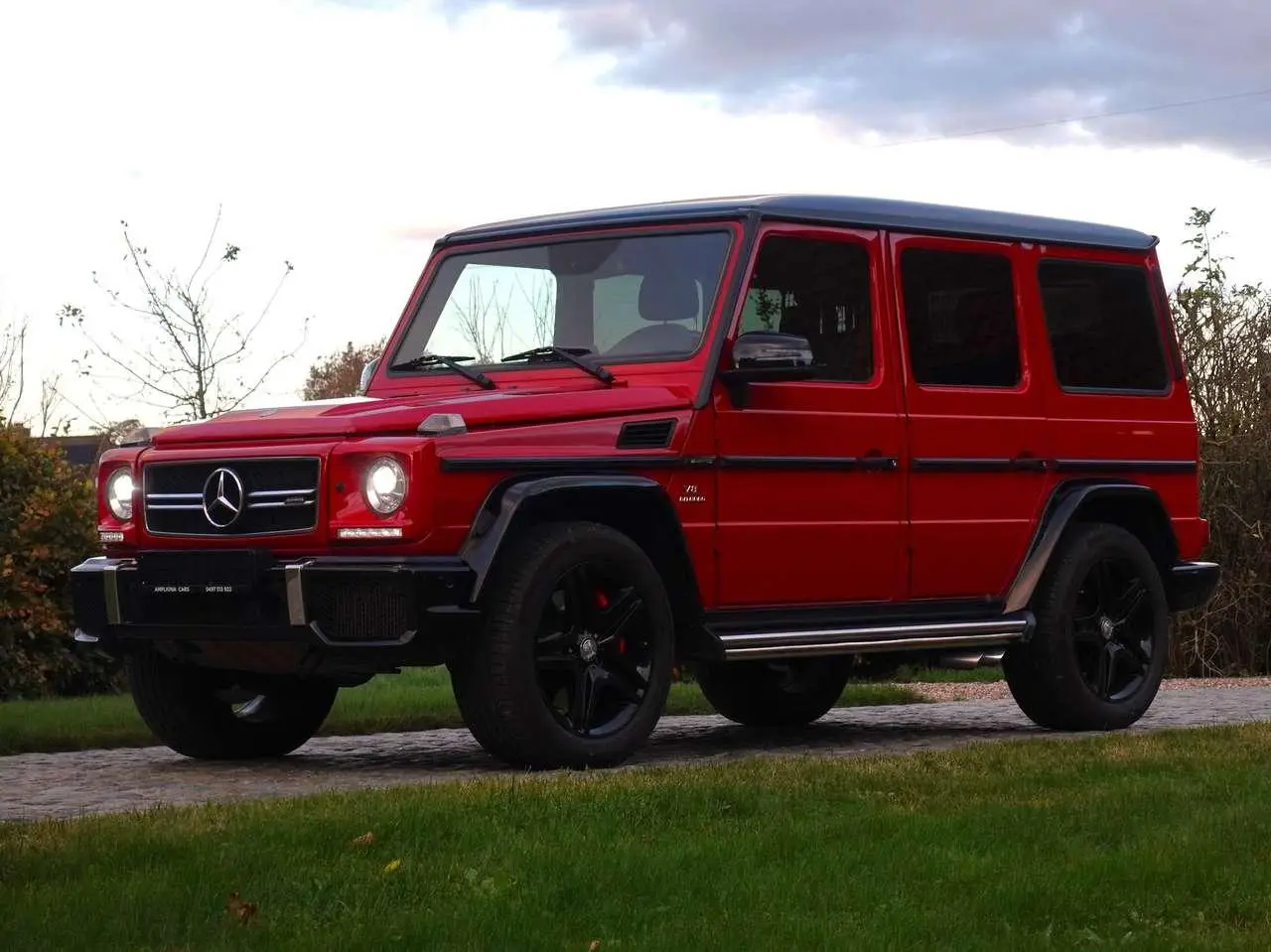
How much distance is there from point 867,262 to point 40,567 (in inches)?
267

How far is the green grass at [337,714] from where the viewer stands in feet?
34.5

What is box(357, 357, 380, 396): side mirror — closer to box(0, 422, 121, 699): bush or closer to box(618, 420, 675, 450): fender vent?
box(618, 420, 675, 450): fender vent

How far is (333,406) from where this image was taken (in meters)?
8.57

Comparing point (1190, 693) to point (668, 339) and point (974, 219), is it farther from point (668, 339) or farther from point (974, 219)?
point (668, 339)

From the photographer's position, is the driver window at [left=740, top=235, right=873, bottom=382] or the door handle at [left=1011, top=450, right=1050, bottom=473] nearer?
the driver window at [left=740, top=235, right=873, bottom=382]

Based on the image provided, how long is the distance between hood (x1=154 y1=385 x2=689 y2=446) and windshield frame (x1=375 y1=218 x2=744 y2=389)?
10.0 inches

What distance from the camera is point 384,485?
7.99m

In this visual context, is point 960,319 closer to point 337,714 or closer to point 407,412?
point 407,412

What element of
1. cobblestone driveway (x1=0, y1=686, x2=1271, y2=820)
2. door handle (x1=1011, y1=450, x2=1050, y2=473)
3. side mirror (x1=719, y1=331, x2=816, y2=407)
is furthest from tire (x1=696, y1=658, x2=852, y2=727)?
side mirror (x1=719, y1=331, x2=816, y2=407)

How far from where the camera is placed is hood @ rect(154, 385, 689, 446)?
26.8 feet

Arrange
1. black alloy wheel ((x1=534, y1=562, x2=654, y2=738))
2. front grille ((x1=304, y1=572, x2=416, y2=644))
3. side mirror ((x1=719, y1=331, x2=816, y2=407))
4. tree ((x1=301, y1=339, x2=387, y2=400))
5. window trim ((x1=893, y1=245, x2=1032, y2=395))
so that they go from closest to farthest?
front grille ((x1=304, y1=572, x2=416, y2=644))
black alloy wheel ((x1=534, y1=562, x2=654, y2=738))
side mirror ((x1=719, y1=331, x2=816, y2=407))
window trim ((x1=893, y1=245, x2=1032, y2=395))
tree ((x1=301, y1=339, x2=387, y2=400))

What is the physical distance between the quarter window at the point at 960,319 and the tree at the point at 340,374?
19984 mm

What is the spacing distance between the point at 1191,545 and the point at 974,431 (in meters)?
1.80

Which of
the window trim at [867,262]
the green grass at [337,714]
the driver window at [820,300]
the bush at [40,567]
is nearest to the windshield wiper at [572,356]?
the driver window at [820,300]
